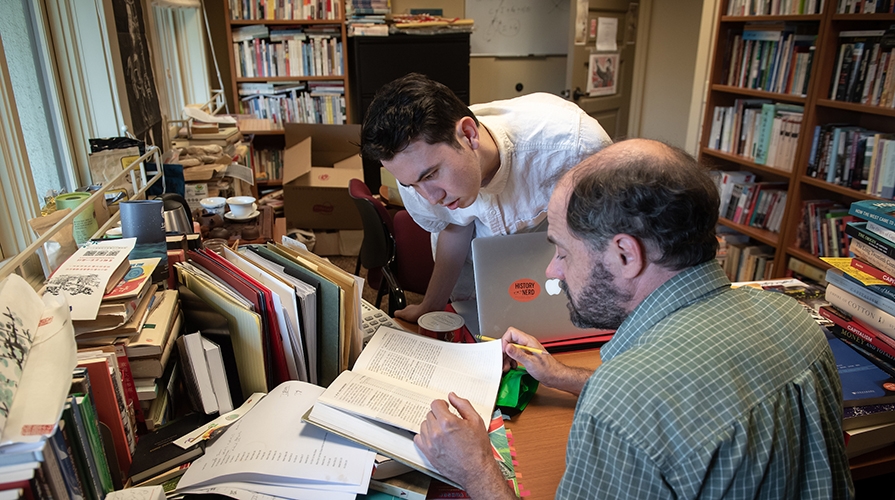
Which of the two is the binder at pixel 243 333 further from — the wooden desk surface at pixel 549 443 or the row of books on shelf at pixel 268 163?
the row of books on shelf at pixel 268 163

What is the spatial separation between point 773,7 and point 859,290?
2152mm

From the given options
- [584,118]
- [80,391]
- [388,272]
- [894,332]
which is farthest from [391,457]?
[388,272]

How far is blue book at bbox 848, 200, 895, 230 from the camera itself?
1325 millimetres

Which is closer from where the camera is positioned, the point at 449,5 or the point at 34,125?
the point at 34,125

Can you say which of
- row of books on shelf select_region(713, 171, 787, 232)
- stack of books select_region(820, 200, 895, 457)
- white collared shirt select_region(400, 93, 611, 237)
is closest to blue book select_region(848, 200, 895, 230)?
stack of books select_region(820, 200, 895, 457)

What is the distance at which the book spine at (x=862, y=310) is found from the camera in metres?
1.33

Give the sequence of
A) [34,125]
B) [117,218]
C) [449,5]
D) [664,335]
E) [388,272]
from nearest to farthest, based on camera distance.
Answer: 1. [664,335]
2. [117,218]
3. [34,125]
4. [388,272]
5. [449,5]

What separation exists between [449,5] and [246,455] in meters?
4.34

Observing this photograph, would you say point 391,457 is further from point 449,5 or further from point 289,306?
point 449,5

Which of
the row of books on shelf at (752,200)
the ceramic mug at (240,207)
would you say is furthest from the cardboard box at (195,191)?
the row of books on shelf at (752,200)

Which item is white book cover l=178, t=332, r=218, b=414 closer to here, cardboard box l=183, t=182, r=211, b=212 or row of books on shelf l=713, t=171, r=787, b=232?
cardboard box l=183, t=182, r=211, b=212

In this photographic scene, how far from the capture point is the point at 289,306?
1.13 metres

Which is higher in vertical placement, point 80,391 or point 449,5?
point 449,5

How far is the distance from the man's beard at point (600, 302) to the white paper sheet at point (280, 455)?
0.44 metres
